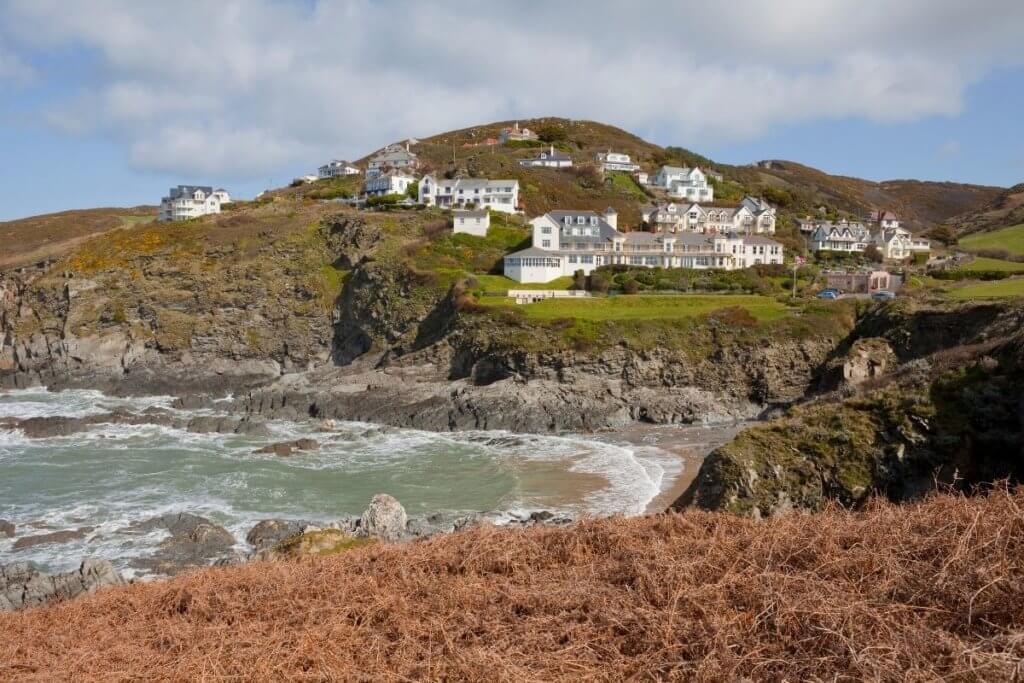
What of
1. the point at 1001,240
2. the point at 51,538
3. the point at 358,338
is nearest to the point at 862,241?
the point at 1001,240

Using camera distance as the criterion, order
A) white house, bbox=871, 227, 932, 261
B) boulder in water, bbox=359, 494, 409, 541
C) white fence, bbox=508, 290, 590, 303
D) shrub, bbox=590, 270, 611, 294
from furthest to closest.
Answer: white house, bbox=871, 227, 932, 261 → shrub, bbox=590, 270, 611, 294 → white fence, bbox=508, 290, 590, 303 → boulder in water, bbox=359, 494, 409, 541

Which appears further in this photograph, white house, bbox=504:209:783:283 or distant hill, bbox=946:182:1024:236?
distant hill, bbox=946:182:1024:236

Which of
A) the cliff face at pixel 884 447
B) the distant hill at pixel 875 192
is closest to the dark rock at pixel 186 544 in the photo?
the cliff face at pixel 884 447

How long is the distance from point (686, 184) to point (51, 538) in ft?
293

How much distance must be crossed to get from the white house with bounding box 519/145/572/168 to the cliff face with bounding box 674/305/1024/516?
8738 cm

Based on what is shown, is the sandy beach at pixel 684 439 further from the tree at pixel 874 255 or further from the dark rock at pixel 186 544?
the tree at pixel 874 255

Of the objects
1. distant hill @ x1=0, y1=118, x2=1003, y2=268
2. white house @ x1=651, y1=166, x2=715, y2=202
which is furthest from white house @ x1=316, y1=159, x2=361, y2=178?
white house @ x1=651, y1=166, x2=715, y2=202

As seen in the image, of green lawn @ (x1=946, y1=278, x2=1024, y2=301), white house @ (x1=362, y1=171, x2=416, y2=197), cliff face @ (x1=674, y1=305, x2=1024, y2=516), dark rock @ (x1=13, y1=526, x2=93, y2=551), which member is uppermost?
white house @ (x1=362, y1=171, x2=416, y2=197)

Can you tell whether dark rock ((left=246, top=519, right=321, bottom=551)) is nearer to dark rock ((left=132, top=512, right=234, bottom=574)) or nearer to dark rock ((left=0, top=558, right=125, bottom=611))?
dark rock ((left=132, top=512, right=234, bottom=574))

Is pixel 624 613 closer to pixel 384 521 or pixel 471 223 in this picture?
pixel 384 521

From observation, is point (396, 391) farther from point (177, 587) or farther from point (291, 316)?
point (177, 587)

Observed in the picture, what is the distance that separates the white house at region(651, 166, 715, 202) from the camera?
97125 mm

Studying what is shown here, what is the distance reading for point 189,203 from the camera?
10656cm

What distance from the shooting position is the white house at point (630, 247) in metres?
63.0
